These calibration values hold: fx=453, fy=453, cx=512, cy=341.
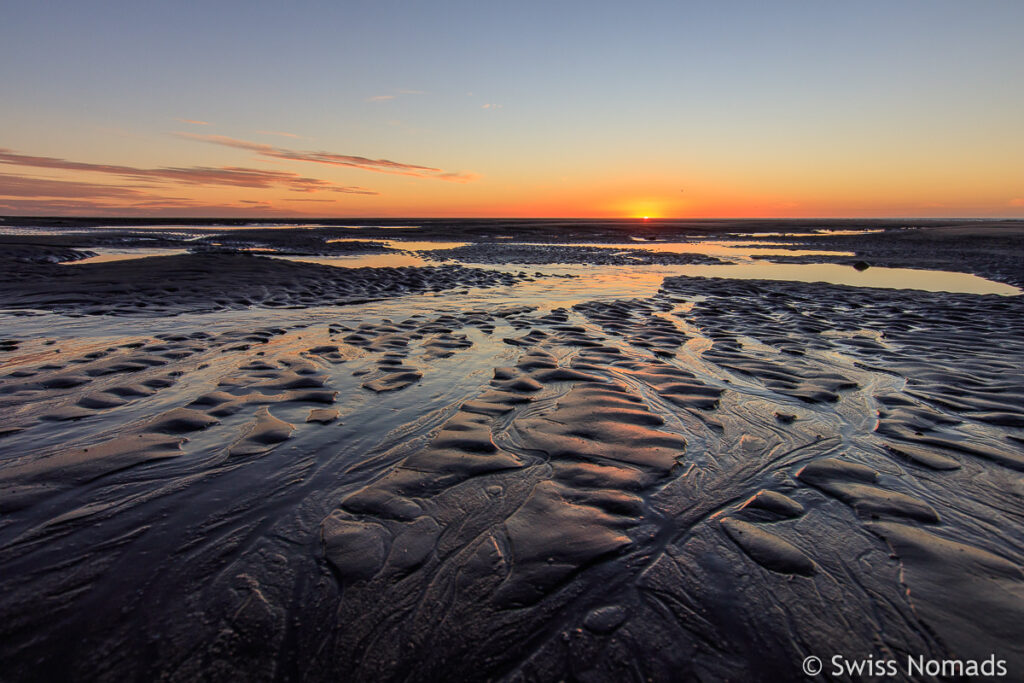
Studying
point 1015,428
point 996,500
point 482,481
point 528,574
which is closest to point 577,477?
point 482,481

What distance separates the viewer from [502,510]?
11.2 feet

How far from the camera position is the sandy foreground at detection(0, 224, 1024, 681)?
2291mm

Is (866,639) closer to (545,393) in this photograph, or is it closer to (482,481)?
(482,481)

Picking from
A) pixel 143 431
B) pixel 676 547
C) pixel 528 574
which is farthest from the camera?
pixel 143 431

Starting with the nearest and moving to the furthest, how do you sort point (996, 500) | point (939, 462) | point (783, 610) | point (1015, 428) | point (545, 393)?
point (783, 610), point (996, 500), point (939, 462), point (1015, 428), point (545, 393)

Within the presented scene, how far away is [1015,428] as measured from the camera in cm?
486

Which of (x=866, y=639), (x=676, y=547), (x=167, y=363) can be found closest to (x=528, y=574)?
(x=676, y=547)

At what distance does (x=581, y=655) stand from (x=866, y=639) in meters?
1.51

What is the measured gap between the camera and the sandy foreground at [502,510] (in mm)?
2291

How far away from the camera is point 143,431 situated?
4.54 metres

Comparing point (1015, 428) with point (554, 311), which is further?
point (554, 311)

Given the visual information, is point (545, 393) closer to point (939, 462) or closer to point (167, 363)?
point (939, 462)

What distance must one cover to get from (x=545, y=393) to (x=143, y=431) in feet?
14.3

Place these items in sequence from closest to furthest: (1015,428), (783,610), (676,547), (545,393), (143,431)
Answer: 1. (783,610)
2. (676,547)
3. (143,431)
4. (1015,428)
5. (545,393)
